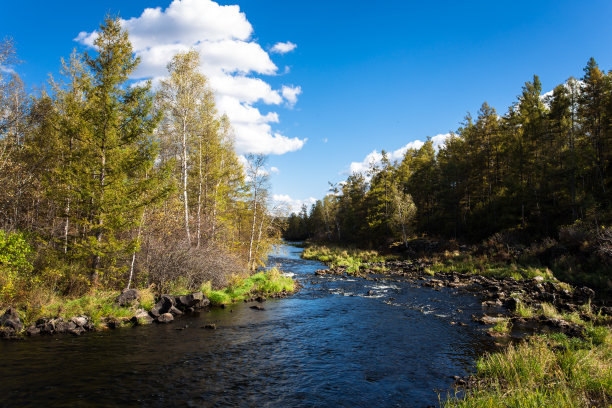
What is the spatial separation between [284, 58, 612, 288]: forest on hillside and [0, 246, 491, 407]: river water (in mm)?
16429

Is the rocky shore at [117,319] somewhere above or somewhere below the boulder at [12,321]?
below

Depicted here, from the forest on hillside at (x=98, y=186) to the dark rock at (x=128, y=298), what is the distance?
48.0 inches

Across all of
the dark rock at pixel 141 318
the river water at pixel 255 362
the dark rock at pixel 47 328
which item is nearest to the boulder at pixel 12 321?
the dark rock at pixel 47 328

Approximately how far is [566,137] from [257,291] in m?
37.5

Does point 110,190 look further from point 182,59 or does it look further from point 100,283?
point 182,59

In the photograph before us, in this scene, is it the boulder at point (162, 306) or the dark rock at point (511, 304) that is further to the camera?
the dark rock at point (511, 304)

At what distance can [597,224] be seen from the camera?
2484 cm

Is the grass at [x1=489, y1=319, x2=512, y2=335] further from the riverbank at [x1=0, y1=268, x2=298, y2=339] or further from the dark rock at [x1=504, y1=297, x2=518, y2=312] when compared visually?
the riverbank at [x1=0, y1=268, x2=298, y2=339]

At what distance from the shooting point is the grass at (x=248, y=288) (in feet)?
57.4

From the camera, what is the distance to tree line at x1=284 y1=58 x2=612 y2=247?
31.8 meters

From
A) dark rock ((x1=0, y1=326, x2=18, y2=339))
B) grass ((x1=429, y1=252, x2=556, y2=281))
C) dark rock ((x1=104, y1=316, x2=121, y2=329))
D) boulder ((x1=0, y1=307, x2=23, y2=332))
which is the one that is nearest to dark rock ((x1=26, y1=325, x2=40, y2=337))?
boulder ((x1=0, y1=307, x2=23, y2=332))

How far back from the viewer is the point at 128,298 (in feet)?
46.7

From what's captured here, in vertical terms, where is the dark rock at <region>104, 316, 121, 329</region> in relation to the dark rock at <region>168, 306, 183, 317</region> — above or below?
above

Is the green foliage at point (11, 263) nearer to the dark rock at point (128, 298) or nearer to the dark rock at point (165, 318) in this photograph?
the dark rock at point (128, 298)
